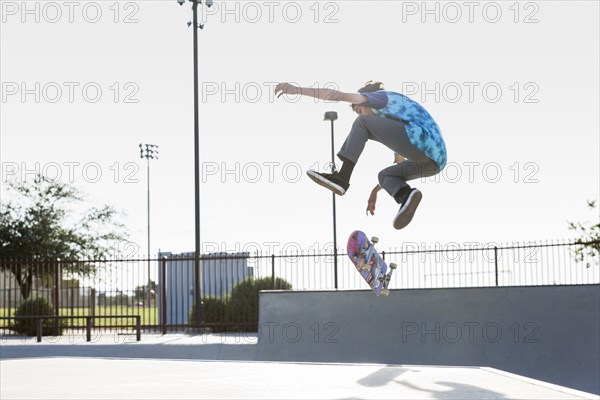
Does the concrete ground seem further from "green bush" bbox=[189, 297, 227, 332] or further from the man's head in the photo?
"green bush" bbox=[189, 297, 227, 332]

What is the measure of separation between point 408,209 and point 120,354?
9.83 m

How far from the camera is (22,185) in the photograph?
3328cm

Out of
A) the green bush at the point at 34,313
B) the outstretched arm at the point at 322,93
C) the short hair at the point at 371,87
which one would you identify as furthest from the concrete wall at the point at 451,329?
the green bush at the point at 34,313

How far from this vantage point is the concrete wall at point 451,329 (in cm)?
1244

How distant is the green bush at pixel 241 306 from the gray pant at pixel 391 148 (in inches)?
546

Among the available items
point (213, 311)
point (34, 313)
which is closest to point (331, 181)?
point (213, 311)

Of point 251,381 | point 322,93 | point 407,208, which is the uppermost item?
point 322,93

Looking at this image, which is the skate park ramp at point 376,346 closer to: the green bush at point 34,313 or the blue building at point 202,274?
the blue building at point 202,274

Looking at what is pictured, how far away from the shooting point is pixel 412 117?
5805 mm

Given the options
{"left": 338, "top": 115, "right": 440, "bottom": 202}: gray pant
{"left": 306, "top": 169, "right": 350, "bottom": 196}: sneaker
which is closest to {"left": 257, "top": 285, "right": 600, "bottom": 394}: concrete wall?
{"left": 338, "top": 115, "right": 440, "bottom": 202}: gray pant

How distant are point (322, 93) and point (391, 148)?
0.79m

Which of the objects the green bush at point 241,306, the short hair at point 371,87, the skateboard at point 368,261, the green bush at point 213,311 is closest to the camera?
the short hair at point 371,87

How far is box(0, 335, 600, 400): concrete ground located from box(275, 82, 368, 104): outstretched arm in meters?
2.33

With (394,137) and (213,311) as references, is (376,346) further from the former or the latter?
(213,311)
